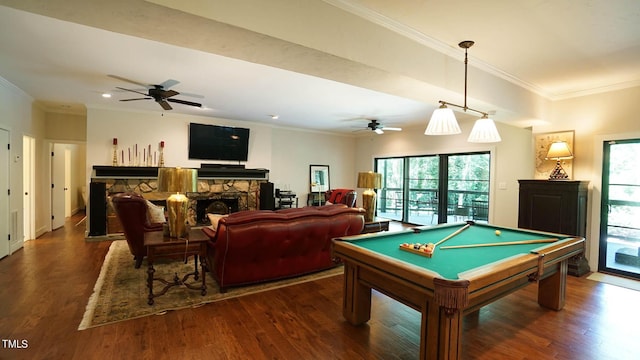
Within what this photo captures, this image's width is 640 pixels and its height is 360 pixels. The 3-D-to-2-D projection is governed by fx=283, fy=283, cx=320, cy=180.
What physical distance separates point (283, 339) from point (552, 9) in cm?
347

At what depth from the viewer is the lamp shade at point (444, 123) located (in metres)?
2.48

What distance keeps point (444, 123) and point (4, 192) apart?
6.37 m

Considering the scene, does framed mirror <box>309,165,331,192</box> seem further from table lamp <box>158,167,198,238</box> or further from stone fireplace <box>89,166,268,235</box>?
table lamp <box>158,167,198,238</box>

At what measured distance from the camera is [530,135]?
5.44 meters

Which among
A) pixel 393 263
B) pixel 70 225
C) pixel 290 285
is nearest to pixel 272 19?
pixel 393 263

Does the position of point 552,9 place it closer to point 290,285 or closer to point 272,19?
point 272,19

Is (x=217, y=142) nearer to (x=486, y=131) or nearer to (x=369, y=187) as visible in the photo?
(x=369, y=187)

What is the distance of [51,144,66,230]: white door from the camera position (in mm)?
6621

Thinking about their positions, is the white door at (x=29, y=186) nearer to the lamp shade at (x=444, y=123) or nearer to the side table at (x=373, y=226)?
the side table at (x=373, y=226)

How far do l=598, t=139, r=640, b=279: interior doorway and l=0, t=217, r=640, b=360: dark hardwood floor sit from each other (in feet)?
2.71

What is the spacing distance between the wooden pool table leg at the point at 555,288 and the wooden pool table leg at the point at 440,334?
1.81 m

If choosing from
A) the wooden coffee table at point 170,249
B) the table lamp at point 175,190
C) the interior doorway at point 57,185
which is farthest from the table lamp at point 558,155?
the interior doorway at point 57,185

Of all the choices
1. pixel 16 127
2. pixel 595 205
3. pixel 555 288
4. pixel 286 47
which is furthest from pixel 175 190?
pixel 595 205

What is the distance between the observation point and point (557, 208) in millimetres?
4207
